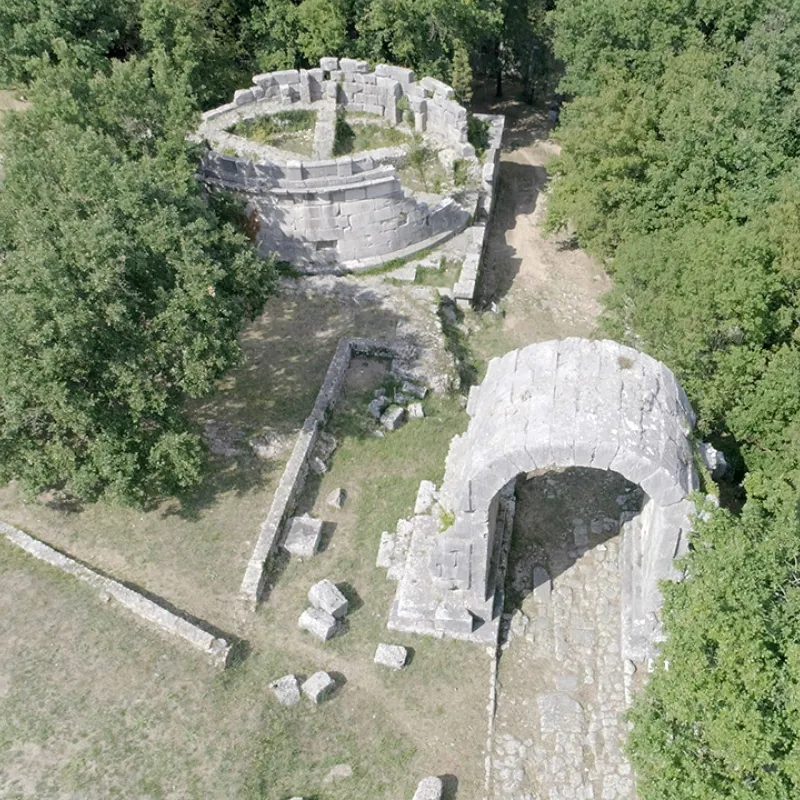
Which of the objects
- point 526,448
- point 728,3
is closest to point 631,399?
point 526,448

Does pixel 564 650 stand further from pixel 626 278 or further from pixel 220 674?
pixel 626 278

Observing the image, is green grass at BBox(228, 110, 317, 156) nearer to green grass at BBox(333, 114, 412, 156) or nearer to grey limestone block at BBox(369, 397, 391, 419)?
green grass at BBox(333, 114, 412, 156)

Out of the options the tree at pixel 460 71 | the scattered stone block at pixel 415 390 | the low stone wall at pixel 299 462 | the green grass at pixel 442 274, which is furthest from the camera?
the tree at pixel 460 71

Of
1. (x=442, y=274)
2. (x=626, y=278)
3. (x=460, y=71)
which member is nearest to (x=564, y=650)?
(x=626, y=278)

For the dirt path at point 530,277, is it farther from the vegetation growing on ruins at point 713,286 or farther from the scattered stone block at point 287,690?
the scattered stone block at point 287,690

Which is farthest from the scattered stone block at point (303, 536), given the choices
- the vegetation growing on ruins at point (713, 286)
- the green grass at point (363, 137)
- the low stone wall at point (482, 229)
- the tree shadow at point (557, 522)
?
the green grass at point (363, 137)
